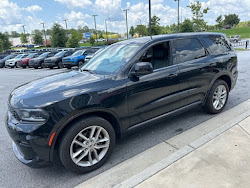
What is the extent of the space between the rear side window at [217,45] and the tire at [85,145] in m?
2.80

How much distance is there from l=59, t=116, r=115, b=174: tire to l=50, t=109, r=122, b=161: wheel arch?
0.06m

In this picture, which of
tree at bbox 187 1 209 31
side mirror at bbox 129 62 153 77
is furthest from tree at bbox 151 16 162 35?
side mirror at bbox 129 62 153 77

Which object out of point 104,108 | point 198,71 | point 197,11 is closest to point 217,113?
point 198,71

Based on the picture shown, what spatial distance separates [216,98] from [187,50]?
1.28 meters

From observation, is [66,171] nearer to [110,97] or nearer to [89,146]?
[89,146]

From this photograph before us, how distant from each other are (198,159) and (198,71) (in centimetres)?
173

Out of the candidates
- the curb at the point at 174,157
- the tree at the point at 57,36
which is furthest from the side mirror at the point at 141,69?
the tree at the point at 57,36

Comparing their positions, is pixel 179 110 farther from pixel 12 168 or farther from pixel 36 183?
pixel 12 168

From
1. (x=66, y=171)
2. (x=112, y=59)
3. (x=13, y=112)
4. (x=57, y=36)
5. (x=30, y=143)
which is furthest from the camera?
(x=57, y=36)

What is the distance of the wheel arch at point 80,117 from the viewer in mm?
2389

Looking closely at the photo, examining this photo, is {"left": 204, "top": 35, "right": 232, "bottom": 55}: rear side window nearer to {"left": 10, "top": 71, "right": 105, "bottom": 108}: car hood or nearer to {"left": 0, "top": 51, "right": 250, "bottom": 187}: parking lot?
{"left": 0, "top": 51, "right": 250, "bottom": 187}: parking lot

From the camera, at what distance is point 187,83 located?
364 centimetres

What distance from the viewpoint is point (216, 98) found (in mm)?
4262

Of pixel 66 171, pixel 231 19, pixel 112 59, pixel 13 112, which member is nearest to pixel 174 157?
pixel 66 171
